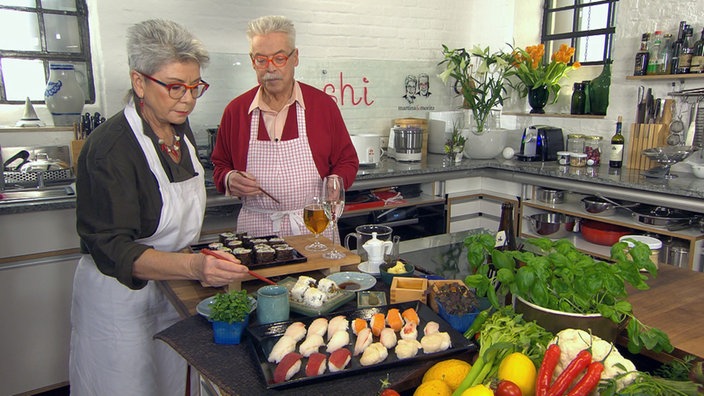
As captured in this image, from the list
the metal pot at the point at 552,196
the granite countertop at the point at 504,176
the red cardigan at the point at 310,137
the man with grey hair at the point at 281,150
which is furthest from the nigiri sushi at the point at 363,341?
the metal pot at the point at 552,196

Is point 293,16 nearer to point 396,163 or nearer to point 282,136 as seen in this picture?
point 396,163

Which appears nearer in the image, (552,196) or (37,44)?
(37,44)

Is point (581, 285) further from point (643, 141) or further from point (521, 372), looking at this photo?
point (643, 141)

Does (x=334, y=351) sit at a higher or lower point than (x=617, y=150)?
lower

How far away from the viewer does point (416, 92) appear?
4812 millimetres

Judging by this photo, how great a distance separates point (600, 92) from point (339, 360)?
402 centimetres

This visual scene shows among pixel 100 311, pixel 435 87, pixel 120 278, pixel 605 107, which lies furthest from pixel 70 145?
pixel 605 107

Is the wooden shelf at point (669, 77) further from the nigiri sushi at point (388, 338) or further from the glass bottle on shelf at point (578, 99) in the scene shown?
the nigiri sushi at point (388, 338)

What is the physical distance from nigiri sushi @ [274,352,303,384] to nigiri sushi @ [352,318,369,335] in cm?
18

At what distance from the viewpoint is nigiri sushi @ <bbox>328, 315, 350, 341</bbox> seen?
1.23 metres

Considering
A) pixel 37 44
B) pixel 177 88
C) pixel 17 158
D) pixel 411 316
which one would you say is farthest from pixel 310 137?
pixel 37 44

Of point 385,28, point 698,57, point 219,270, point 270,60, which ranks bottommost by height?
point 219,270

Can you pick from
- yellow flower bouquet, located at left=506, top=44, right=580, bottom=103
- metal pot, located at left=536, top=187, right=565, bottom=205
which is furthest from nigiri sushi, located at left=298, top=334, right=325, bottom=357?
yellow flower bouquet, located at left=506, top=44, right=580, bottom=103

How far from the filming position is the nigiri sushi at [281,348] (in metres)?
1.12
